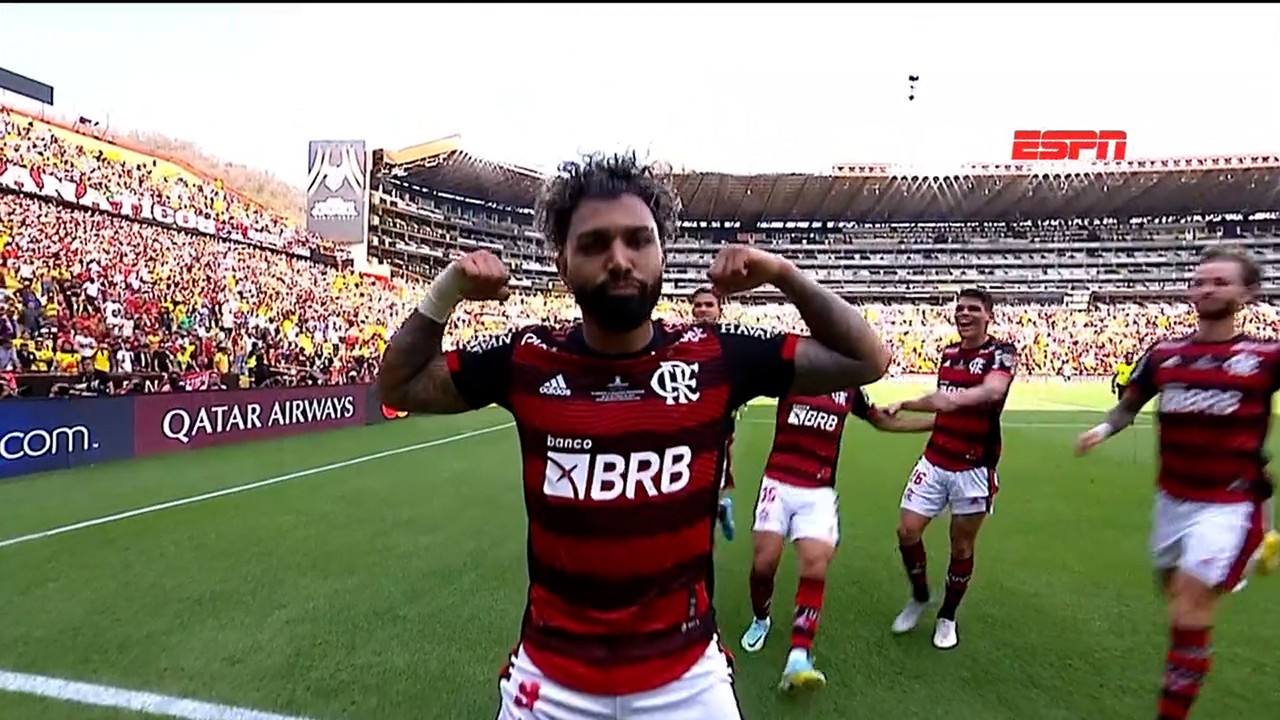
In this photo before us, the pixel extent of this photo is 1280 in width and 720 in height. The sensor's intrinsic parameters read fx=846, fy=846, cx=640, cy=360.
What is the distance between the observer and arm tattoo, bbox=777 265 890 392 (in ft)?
6.79

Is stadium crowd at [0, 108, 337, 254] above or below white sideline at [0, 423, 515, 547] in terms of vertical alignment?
above

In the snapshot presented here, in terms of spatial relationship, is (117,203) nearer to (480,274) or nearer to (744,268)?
(480,274)

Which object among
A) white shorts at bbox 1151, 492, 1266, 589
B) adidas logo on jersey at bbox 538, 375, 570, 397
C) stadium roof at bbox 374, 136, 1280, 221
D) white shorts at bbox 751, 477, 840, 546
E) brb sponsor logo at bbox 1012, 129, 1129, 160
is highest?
brb sponsor logo at bbox 1012, 129, 1129, 160

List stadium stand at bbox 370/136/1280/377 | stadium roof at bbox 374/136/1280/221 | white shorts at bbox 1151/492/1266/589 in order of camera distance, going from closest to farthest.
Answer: white shorts at bbox 1151/492/1266/589
stadium stand at bbox 370/136/1280/377
stadium roof at bbox 374/136/1280/221

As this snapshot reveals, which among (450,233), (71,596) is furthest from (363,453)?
(450,233)

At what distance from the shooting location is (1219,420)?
394 cm

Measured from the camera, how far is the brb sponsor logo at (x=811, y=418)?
492 cm

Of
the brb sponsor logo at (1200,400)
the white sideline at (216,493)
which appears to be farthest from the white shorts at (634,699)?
the white sideline at (216,493)

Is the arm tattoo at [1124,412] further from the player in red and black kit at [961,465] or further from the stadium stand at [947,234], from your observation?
the stadium stand at [947,234]

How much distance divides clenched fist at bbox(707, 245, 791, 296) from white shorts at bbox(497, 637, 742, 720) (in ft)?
2.91

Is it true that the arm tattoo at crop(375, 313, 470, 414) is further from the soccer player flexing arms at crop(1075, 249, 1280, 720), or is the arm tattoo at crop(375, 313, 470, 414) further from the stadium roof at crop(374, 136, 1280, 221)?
the stadium roof at crop(374, 136, 1280, 221)

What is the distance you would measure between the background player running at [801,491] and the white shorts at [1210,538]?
1536 millimetres

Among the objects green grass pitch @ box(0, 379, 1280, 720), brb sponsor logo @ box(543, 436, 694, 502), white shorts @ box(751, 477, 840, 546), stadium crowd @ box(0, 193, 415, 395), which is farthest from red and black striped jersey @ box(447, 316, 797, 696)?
stadium crowd @ box(0, 193, 415, 395)

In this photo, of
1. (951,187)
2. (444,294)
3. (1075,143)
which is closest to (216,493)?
(444,294)
